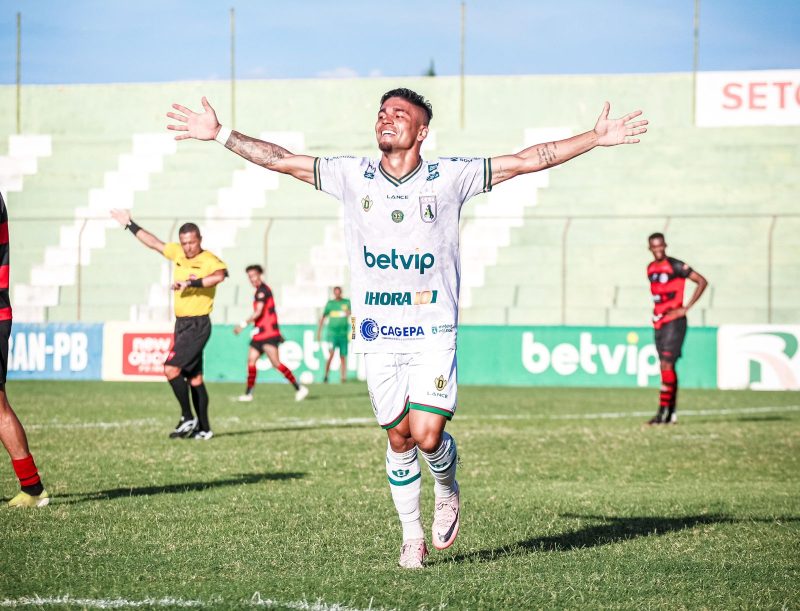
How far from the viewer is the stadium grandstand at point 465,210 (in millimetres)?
30375

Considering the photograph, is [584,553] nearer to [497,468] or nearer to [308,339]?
[497,468]

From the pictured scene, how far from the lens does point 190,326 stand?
13773 millimetres

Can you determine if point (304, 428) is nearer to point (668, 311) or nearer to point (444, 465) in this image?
A: point (668, 311)

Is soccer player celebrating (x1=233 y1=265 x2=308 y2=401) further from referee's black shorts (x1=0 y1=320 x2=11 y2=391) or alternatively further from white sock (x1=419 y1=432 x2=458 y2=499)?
white sock (x1=419 y1=432 x2=458 y2=499)

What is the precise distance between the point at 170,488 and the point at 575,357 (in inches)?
723

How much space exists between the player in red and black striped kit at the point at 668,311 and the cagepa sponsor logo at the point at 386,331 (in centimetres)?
1060

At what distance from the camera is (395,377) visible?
6.37m

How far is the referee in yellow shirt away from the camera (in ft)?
44.8

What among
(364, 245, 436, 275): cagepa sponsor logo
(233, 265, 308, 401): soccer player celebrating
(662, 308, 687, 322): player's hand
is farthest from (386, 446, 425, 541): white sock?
(233, 265, 308, 401): soccer player celebrating

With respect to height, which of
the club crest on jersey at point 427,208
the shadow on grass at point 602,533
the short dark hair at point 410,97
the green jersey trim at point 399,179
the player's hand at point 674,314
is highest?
the short dark hair at point 410,97

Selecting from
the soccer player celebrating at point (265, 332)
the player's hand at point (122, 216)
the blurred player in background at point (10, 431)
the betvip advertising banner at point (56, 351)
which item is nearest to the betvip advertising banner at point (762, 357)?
the soccer player celebrating at point (265, 332)

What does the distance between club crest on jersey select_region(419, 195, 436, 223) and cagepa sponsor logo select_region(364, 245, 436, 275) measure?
0.60ft

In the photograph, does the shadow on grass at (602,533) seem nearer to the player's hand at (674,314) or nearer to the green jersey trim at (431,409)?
the green jersey trim at (431,409)

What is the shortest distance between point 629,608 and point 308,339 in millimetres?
23202
